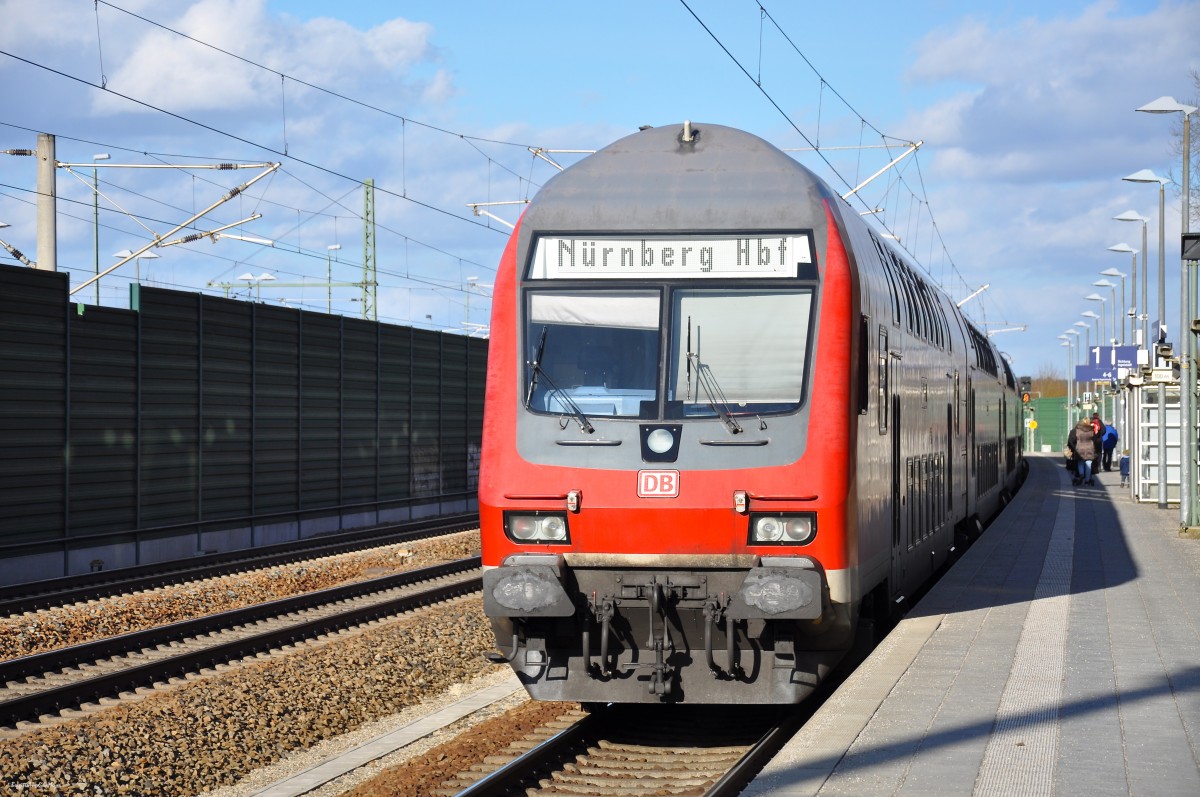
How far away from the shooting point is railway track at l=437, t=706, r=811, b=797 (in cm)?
789

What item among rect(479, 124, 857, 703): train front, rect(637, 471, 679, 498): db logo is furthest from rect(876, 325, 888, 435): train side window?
rect(637, 471, 679, 498): db logo

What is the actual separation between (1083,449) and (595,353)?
108 ft

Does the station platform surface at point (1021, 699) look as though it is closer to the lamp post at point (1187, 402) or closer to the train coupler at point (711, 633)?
the train coupler at point (711, 633)

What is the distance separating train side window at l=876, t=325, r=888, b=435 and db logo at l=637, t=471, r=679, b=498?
222cm

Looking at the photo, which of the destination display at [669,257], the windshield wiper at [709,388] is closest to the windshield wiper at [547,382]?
the destination display at [669,257]

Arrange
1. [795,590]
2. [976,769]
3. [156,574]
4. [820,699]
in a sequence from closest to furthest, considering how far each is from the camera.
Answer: [976,769] < [795,590] < [820,699] < [156,574]

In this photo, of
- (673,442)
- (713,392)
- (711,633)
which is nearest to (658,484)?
(673,442)

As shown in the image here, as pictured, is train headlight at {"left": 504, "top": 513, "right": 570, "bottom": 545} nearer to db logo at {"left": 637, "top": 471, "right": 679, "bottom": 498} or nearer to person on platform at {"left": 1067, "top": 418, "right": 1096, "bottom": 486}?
db logo at {"left": 637, "top": 471, "right": 679, "bottom": 498}

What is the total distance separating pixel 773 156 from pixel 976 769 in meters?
4.28

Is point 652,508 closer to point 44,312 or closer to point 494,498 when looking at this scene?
point 494,498

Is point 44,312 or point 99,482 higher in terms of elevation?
point 44,312

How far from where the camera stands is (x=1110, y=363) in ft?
160

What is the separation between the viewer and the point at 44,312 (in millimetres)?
17453

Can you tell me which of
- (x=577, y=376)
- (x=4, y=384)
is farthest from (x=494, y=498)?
(x=4, y=384)
